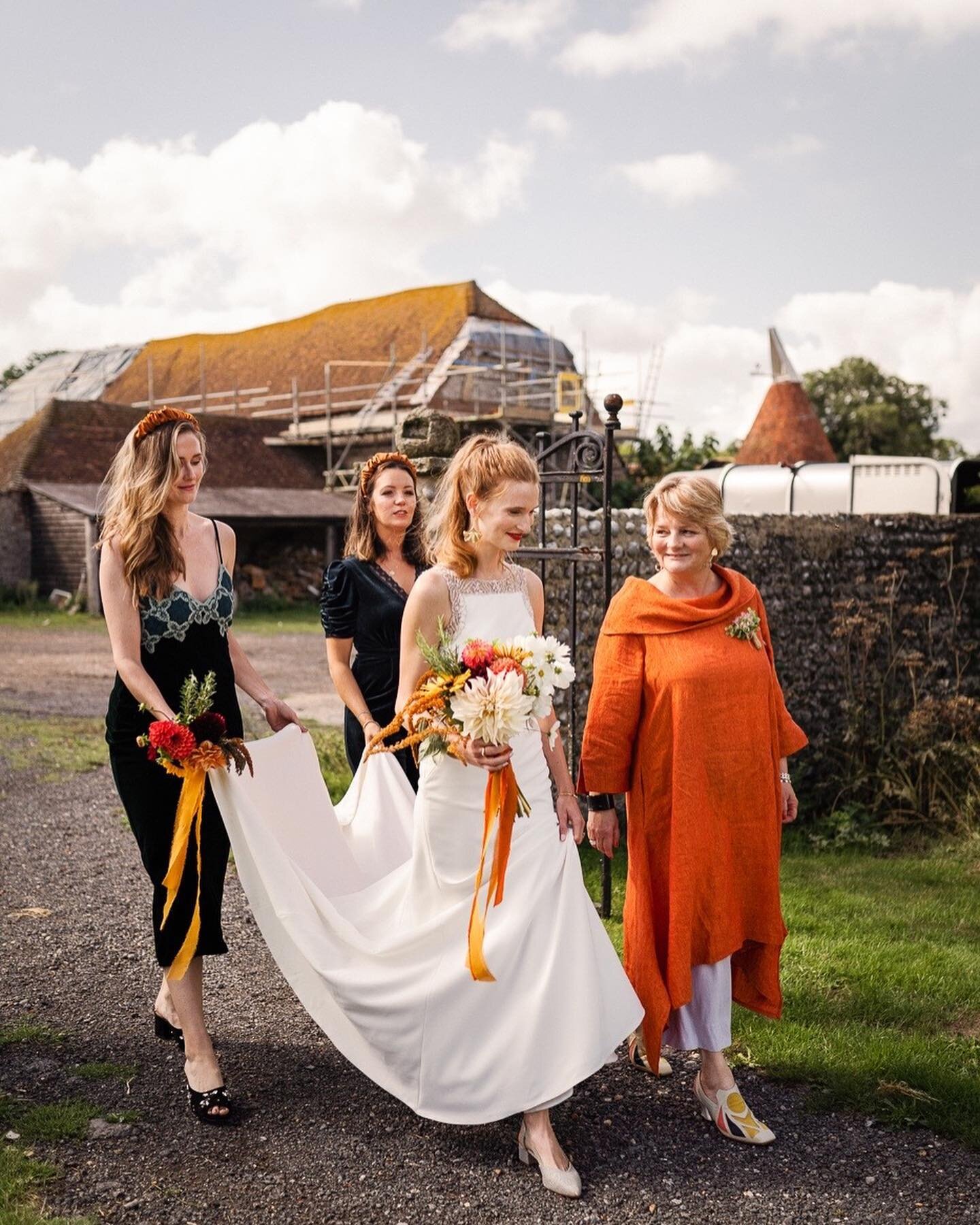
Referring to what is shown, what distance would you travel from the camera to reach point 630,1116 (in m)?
3.60

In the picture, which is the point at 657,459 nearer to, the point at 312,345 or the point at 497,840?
the point at 312,345

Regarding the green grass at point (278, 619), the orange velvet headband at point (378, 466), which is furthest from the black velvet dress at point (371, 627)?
the green grass at point (278, 619)

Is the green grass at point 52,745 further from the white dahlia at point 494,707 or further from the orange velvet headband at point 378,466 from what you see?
the white dahlia at point 494,707

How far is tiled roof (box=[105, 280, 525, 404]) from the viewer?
118ft

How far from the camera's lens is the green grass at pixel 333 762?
807 centimetres

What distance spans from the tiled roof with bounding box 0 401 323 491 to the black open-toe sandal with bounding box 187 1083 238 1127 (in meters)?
25.4

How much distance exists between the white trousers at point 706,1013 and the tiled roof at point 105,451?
25984 millimetres

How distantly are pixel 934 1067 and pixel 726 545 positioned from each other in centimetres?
205

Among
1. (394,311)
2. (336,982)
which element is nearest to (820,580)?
(336,982)

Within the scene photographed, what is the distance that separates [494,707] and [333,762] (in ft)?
19.7

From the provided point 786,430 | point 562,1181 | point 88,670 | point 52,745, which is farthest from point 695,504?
point 786,430

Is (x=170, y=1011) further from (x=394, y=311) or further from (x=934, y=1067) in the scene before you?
(x=394, y=311)

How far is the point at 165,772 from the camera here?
3.66 metres

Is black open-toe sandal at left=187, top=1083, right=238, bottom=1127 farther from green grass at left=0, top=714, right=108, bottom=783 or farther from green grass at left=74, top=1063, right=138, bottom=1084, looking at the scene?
green grass at left=0, top=714, right=108, bottom=783
